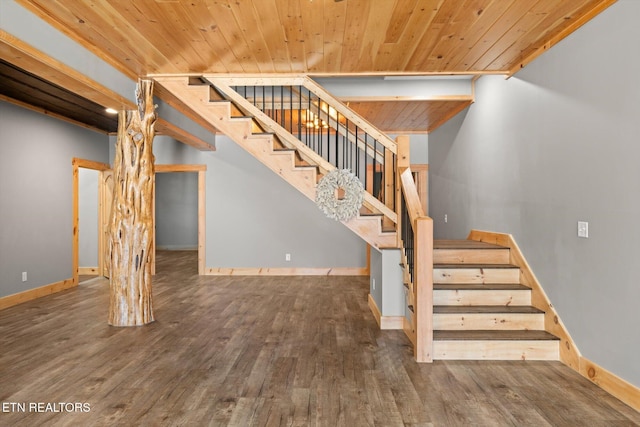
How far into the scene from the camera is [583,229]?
3.22 meters

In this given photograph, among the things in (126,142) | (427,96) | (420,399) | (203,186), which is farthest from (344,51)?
(203,186)

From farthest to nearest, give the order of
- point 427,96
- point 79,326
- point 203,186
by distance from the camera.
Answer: point 203,186 → point 427,96 → point 79,326

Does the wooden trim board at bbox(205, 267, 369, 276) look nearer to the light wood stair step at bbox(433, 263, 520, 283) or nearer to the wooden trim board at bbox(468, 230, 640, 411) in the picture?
the wooden trim board at bbox(468, 230, 640, 411)

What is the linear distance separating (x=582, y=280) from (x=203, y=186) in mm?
6508

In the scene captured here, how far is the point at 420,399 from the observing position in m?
2.78

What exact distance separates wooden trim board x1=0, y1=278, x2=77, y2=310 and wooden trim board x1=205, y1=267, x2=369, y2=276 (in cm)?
233

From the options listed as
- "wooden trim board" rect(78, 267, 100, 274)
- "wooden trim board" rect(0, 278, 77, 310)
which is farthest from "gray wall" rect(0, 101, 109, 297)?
"wooden trim board" rect(78, 267, 100, 274)

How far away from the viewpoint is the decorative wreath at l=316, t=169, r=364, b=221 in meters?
4.47

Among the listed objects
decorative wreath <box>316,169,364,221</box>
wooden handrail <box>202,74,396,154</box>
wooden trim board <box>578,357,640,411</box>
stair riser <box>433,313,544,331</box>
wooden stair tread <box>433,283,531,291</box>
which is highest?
wooden handrail <box>202,74,396,154</box>

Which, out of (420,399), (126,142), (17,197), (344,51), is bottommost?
(420,399)

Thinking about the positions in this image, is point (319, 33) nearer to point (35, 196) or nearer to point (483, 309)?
point (483, 309)

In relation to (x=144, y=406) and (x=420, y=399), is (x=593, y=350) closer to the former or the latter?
(x=420, y=399)

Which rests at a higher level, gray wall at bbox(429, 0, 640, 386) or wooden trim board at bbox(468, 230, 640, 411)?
gray wall at bbox(429, 0, 640, 386)

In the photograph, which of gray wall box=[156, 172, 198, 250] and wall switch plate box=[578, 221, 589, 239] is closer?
wall switch plate box=[578, 221, 589, 239]
